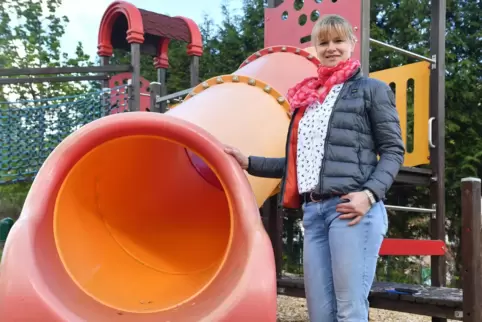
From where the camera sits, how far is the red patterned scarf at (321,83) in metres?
1.65

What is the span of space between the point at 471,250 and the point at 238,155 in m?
1.31

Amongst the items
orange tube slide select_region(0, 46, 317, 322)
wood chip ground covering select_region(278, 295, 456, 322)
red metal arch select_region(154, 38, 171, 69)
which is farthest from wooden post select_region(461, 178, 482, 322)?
red metal arch select_region(154, 38, 171, 69)

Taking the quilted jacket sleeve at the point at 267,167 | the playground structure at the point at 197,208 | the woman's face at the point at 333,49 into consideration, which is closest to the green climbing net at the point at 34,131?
the playground structure at the point at 197,208

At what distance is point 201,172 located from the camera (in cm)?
247

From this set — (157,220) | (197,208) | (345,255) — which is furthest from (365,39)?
(345,255)

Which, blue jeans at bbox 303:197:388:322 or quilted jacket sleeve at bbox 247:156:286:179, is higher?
quilted jacket sleeve at bbox 247:156:286:179

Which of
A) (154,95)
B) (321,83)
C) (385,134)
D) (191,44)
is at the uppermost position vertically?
(191,44)

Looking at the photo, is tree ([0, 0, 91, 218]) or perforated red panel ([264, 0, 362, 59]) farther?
tree ([0, 0, 91, 218])

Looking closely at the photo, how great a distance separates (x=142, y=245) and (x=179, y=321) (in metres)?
0.81

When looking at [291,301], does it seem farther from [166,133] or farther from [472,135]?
[166,133]

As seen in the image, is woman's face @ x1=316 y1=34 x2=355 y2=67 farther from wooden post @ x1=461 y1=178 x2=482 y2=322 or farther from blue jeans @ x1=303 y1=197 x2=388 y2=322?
wooden post @ x1=461 y1=178 x2=482 y2=322

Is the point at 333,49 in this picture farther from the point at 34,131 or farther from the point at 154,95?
the point at 34,131

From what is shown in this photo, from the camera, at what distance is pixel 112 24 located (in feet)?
18.9

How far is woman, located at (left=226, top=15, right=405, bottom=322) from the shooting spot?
1.55m
